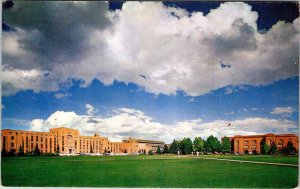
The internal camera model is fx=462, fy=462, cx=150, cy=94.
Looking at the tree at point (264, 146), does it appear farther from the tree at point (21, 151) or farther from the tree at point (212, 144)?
the tree at point (21, 151)

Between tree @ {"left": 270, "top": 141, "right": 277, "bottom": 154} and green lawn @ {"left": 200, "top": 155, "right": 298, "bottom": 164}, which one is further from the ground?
tree @ {"left": 270, "top": 141, "right": 277, "bottom": 154}

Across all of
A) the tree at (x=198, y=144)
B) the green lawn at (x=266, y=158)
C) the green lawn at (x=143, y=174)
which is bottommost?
the green lawn at (x=143, y=174)

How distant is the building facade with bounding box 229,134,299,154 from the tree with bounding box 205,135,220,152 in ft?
0.91

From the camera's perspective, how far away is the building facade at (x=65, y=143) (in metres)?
8.38

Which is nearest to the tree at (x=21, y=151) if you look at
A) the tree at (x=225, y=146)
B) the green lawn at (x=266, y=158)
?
the green lawn at (x=266, y=158)

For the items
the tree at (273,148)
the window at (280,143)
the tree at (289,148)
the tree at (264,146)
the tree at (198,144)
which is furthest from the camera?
the tree at (198,144)

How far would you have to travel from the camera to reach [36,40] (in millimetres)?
8188

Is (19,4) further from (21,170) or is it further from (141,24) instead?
(21,170)

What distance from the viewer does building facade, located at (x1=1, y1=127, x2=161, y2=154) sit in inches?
330

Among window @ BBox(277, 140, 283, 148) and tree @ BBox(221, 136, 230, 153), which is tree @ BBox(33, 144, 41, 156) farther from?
window @ BBox(277, 140, 283, 148)

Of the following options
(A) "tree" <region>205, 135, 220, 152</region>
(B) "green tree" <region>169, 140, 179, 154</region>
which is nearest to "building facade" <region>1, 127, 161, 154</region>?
(B) "green tree" <region>169, 140, 179, 154</region>

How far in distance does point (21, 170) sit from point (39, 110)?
44.1 inches

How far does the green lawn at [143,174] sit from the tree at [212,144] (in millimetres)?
A: 373

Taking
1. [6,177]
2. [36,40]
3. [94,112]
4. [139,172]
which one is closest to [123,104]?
[94,112]
